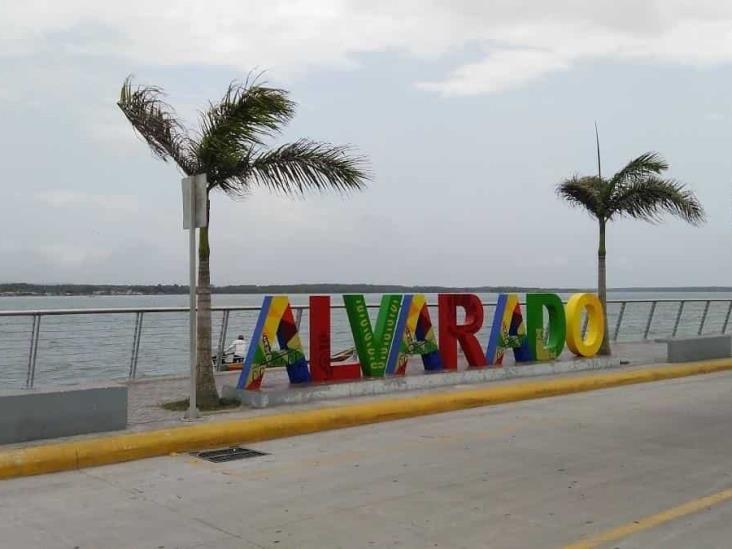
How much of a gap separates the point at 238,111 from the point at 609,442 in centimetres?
565

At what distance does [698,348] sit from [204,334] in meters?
10.4

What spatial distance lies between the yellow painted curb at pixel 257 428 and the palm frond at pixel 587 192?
4.19 m

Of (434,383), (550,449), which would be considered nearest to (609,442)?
(550,449)

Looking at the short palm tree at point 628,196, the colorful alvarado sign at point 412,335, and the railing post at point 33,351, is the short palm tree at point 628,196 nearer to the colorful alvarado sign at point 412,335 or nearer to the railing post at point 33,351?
the colorful alvarado sign at point 412,335

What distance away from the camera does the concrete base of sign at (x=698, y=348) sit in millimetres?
15531

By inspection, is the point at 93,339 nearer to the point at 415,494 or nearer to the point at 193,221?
the point at 193,221

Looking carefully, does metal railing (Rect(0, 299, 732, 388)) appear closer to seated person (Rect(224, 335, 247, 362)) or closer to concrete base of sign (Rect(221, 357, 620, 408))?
seated person (Rect(224, 335, 247, 362))

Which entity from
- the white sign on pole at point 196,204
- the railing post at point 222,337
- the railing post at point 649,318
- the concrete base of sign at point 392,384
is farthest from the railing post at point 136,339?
the railing post at point 649,318

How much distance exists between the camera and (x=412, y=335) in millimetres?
12148

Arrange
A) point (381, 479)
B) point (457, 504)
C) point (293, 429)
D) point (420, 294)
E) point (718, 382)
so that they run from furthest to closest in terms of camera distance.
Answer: point (718, 382) < point (420, 294) < point (293, 429) < point (381, 479) < point (457, 504)

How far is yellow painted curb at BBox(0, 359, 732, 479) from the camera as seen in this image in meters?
7.21

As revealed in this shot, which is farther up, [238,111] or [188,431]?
[238,111]

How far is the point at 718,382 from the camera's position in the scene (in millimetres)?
13703

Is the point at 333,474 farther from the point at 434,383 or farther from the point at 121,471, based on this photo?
the point at 434,383
